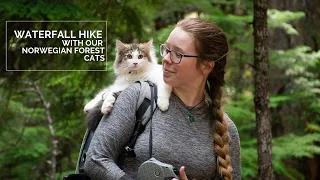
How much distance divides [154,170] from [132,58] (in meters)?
1.27

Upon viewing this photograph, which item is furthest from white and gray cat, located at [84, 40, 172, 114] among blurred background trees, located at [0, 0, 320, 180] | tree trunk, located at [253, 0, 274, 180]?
blurred background trees, located at [0, 0, 320, 180]

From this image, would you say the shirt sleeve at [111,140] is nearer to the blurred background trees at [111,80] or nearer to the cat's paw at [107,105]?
the cat's paw at [107,105]

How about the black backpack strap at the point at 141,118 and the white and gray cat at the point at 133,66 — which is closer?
the black backpack strap at the point at 141,118

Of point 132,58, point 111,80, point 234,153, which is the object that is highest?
point 132,58

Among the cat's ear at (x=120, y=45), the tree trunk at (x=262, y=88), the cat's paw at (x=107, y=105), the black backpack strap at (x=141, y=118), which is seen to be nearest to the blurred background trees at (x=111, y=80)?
the tree trunk at (x=262, y=88)

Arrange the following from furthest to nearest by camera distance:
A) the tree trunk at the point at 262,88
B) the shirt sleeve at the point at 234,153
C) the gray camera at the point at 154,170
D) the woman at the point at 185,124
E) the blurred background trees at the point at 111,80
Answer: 1. the blurred background trees at the point at 111,80
2. the tree trunk at the point at 262,88
3. the shirt sleeve at the point at 234,153
4. the woman at the point at 185,124
5. the gray camera at the point at 154,170

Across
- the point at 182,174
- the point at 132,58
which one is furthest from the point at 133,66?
the point at 182,174

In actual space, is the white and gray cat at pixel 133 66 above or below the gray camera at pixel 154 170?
above

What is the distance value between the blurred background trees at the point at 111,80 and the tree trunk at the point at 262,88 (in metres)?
1.17

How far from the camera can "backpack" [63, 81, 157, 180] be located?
7.51ft

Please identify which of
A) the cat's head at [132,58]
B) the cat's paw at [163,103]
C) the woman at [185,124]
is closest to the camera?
the woman at [185,124]

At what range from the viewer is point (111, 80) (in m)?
6.45

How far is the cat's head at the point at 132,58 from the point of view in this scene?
326cm

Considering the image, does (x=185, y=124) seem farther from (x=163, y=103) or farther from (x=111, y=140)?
(x=111, y=140)
